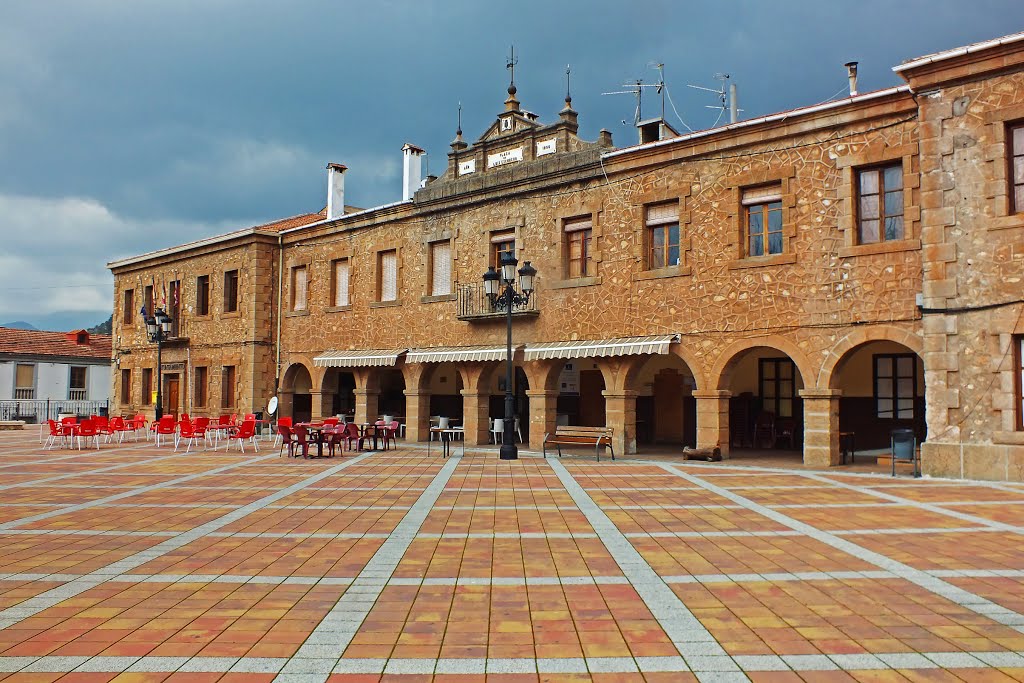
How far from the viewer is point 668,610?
4.81m

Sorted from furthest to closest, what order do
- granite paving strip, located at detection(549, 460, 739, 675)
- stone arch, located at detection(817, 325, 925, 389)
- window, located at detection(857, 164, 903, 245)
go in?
1. window, located at detection(857, 164, 903, 245)
2. stone arch, located at detection(817, 325, 925, 389)
3. granite paving strip, located at detection(549, 460, 739, 675)

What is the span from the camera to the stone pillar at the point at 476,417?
19.2 metres

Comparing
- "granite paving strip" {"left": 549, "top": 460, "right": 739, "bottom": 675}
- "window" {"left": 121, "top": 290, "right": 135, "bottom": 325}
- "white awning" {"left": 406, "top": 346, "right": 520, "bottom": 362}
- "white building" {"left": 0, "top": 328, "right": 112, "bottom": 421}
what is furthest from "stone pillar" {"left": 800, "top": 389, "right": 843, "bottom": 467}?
"white building" {"left": 0, "top": 328, "right": 112, "bottom": 421}

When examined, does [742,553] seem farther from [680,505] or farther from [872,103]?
[872,103]

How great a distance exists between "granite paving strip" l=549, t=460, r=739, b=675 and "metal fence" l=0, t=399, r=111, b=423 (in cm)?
3319

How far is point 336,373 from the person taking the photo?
2333cm

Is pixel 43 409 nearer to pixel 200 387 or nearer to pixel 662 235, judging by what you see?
pixel 200 387

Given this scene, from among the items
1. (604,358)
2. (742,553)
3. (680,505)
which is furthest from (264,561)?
(604,358)

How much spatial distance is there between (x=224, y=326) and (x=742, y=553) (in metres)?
22.6

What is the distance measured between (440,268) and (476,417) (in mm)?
4395

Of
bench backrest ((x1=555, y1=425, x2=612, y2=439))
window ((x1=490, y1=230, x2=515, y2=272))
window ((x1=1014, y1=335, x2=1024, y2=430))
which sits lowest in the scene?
bench backrest ((x1=555, y1=425, x2=612, y2=439))

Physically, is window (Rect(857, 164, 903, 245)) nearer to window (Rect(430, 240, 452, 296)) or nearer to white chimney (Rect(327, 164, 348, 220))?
window (Rect(430, 240, 452, 296))

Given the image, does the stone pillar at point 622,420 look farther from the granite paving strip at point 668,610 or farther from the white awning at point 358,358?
the granite paving strip at point 668,610

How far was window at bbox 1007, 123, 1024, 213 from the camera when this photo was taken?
1163cm
